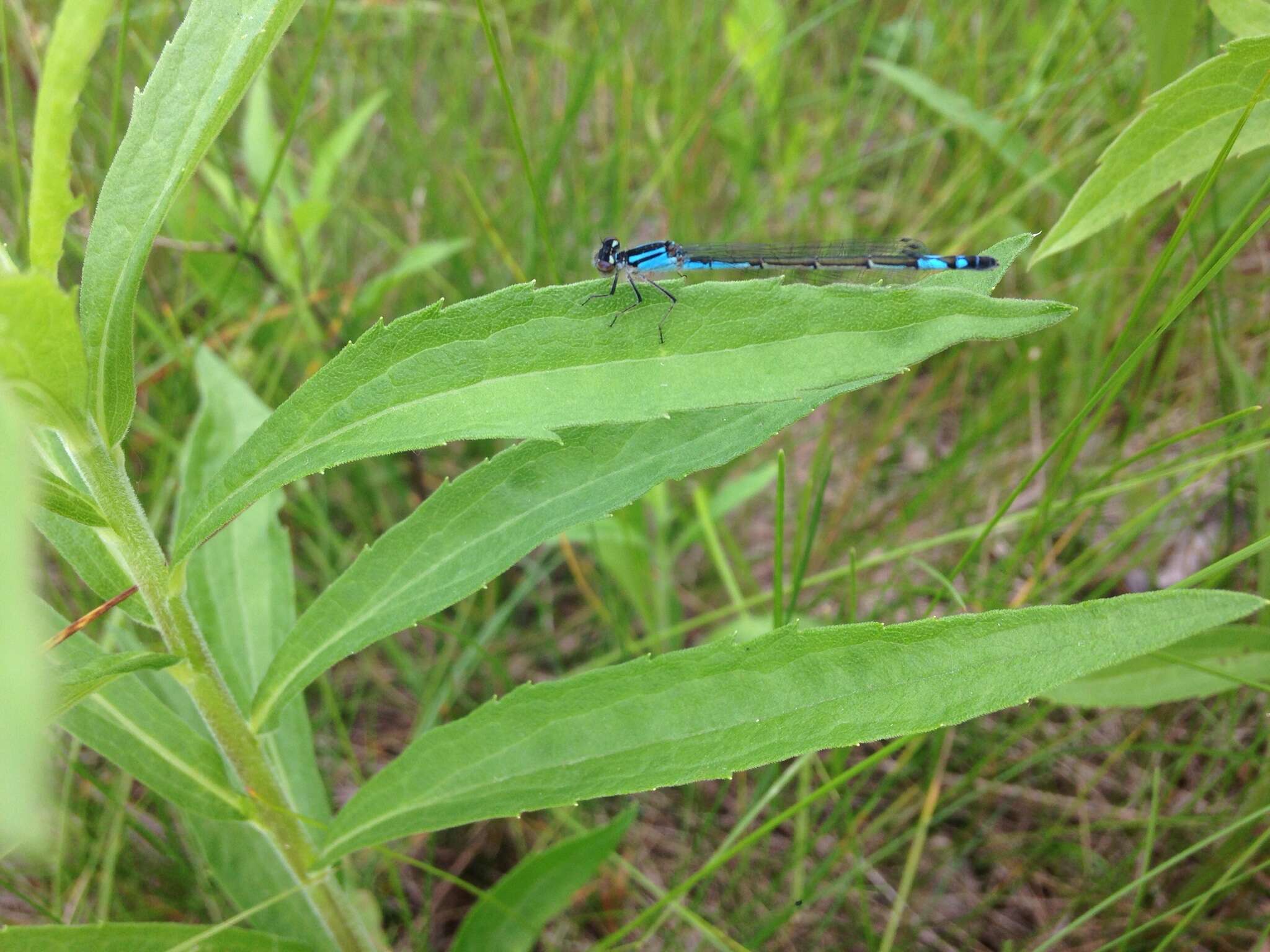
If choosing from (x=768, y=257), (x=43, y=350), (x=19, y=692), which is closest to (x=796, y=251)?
(x=768, y=257)

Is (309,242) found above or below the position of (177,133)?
above

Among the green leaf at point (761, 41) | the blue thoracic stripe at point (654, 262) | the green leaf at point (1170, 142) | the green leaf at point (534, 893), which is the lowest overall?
the green leaf at point (534, 893)

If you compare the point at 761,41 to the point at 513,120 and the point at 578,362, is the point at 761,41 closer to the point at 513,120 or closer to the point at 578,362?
the point at 513,120

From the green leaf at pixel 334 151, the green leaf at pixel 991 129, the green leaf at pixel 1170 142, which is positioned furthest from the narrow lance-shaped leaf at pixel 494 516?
the green leaf at pixel 334 151

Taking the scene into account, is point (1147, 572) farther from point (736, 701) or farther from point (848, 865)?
point (736, 701)

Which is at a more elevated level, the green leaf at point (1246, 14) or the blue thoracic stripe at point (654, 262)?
the green leaf at point (1246, 14)

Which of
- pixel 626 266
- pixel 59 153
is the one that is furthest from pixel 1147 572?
pixel 59 153

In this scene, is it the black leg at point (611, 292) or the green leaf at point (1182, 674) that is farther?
the green leaf at point (1182, 674)

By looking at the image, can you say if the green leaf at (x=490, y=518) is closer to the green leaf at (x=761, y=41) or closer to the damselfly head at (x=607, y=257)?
the damselfly head at (x=607, y=257)
